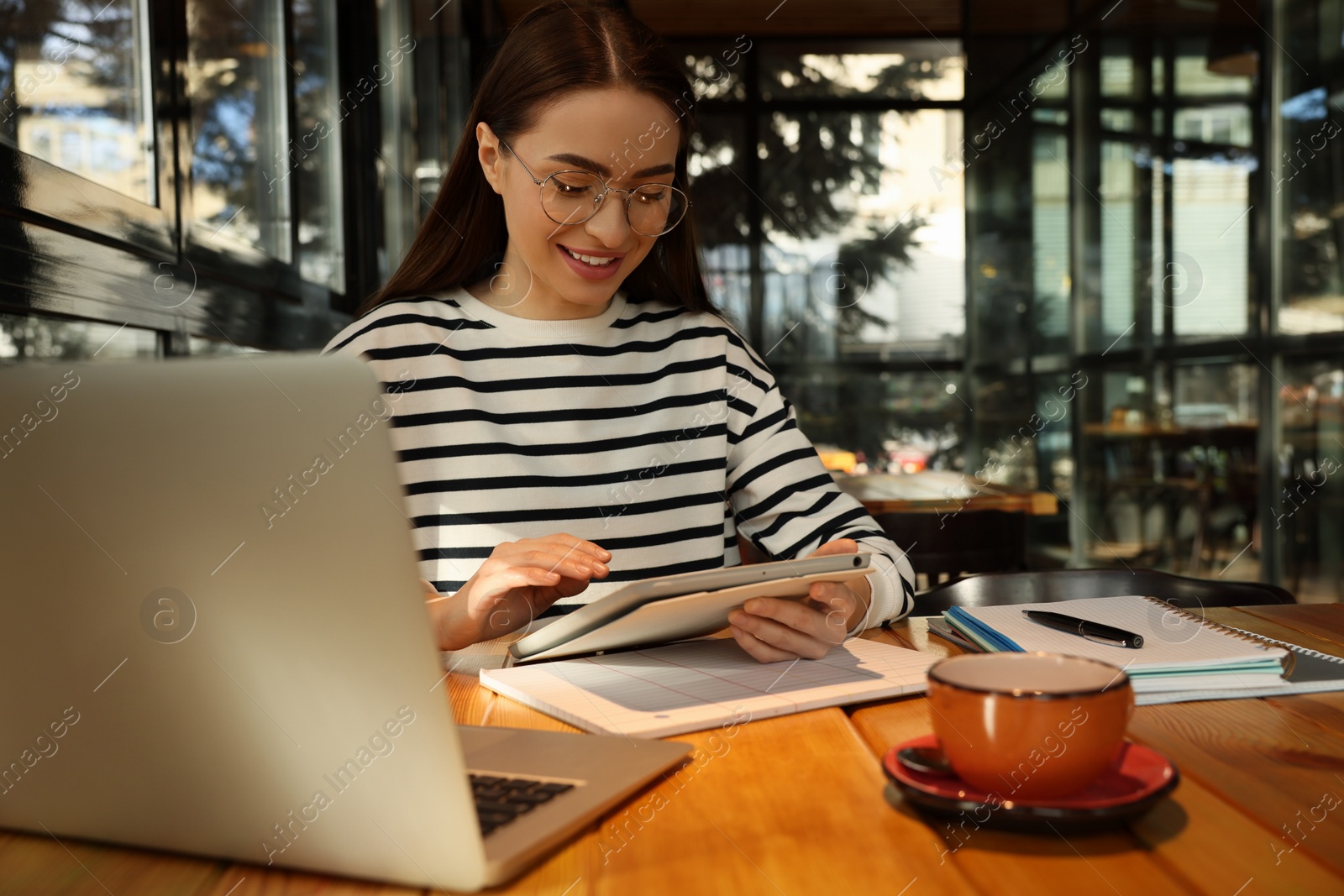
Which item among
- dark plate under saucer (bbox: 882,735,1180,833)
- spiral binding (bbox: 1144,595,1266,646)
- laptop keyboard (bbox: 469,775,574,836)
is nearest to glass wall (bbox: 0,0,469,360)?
laptop keyboard (bbox: 469,775,574,836)

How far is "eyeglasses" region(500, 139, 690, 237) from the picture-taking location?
1.28 m

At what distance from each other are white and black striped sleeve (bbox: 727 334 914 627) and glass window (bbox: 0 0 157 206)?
86 cm

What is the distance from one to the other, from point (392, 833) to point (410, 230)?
10.6 feet

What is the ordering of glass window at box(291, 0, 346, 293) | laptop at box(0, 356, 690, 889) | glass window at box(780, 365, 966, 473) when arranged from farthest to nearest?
1. glass window at box(780, 365, 966, 473)
2. glass window at box(291, 0, 346, 293)
3. laptop at box(0, 356, 690, 889)

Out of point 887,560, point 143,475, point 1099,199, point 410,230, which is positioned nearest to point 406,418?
point 887,560

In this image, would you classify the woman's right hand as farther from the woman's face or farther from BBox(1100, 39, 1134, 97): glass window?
BBox(1100, 39, 1134, 97): glass window

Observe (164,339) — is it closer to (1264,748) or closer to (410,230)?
(1264,748)

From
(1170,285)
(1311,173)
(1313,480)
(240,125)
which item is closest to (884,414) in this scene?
(1170,285)

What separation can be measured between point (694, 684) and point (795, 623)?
11 cm

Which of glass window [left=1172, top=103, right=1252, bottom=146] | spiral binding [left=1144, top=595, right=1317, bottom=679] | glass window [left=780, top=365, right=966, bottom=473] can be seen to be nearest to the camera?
spiral binding [left=1144, top=595, right=1317, bottom=679]

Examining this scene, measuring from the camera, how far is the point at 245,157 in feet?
5.94

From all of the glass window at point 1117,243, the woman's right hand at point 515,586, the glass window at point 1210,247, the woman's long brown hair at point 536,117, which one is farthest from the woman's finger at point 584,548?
the glass window at point 1117,243

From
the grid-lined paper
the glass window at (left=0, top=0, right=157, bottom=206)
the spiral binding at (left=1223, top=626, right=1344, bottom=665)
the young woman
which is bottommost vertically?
the spiral binding at (left=1223, top=626, right=1344, bottom=665)

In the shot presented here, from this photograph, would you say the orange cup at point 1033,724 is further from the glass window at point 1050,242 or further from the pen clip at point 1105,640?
the glass window at point 1050,242
